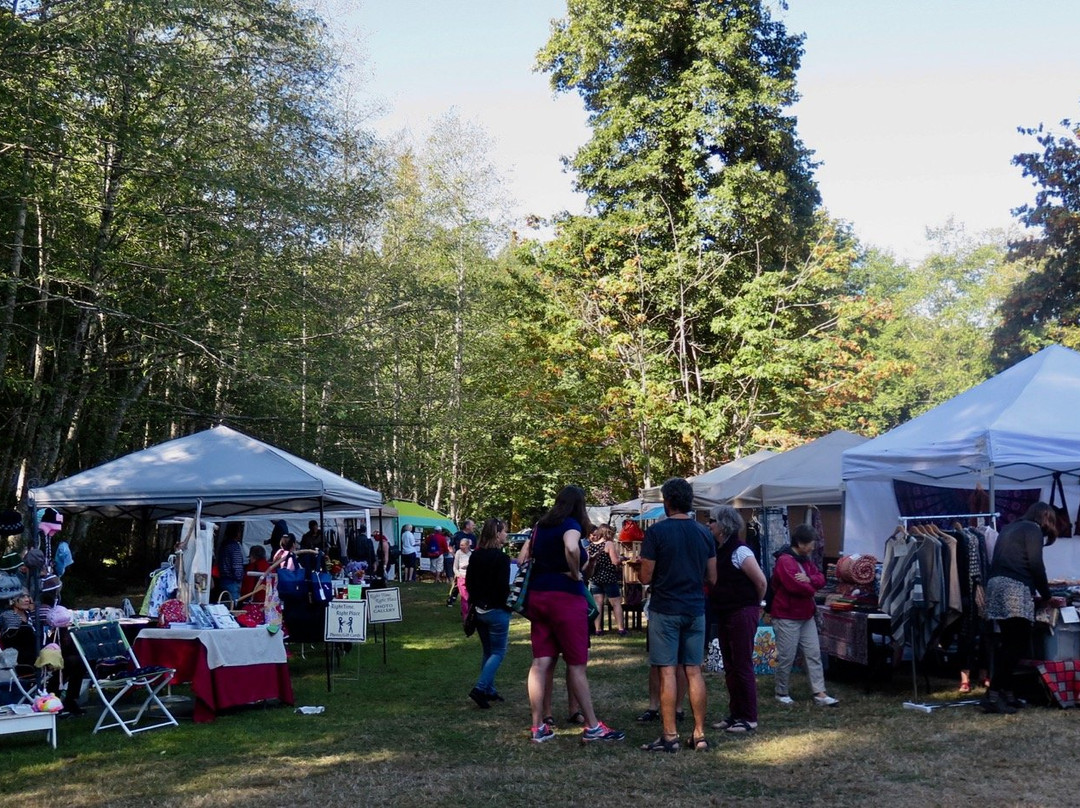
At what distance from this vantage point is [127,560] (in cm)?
2911

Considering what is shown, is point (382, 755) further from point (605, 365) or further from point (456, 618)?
point (605, 365)

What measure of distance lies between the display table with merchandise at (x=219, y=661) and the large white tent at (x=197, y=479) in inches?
66.1

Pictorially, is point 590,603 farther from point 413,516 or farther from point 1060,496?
point 413,516

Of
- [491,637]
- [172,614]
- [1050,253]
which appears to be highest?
[1050,253]

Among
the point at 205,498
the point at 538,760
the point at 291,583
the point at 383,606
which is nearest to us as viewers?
the point at 538,760

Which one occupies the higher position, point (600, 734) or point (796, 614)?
point (796, 614)

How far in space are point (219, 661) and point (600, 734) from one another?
3.33m

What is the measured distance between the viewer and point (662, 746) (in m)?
7.14

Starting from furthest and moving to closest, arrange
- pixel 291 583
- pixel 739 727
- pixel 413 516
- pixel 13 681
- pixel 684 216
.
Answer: pixel 413 516
pixel 684 216
pixel 291 583
pixel 13 681
pixel 739 727

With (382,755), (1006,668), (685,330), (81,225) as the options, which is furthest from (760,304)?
(382,755)

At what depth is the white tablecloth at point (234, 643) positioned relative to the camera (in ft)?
29.7

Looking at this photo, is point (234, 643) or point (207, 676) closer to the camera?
point (207, 676)

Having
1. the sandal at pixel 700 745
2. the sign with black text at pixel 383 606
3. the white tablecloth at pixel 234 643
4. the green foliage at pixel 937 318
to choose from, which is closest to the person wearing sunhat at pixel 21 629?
the white tablecloth at pixel 234 643

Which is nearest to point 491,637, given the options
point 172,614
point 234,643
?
point 234,643
